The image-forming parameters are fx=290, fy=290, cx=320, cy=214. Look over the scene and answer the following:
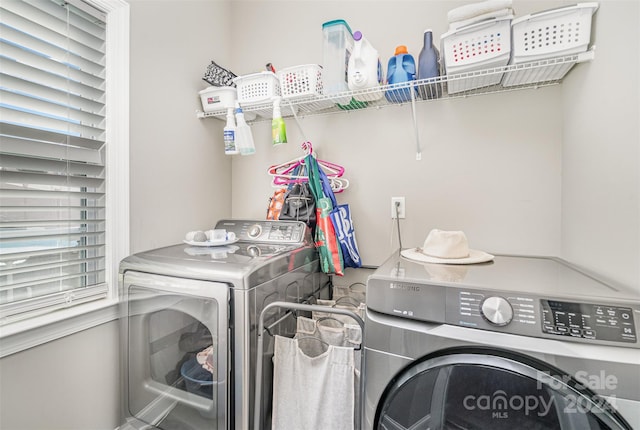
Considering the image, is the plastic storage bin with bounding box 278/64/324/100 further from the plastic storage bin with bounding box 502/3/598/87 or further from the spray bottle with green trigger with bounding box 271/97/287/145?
the plastic storage bin with bounding box 502/3/598/87

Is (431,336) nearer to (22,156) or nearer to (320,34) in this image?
(22,156)

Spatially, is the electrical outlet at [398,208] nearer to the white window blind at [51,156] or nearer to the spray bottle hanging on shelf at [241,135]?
the spray bottle hanging on shelf at [241,135]

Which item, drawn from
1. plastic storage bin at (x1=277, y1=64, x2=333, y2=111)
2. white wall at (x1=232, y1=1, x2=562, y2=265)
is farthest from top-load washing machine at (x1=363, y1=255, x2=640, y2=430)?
plastic storage bin at (x1=277, y1=64, x2=333, y2=111)

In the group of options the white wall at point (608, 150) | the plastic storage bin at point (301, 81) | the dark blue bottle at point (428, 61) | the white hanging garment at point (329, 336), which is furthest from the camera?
the plastic storage bin at point (301, 81)

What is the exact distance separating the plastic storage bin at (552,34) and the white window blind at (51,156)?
5.85 ft

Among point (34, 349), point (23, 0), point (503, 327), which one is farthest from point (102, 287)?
point (503, 327)

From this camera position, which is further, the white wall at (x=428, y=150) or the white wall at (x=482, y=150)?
the white wall at (x=428, y=150)

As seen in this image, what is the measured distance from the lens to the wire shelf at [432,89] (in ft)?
3.97

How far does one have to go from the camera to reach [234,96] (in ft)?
5.57

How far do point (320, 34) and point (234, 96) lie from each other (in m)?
0.69

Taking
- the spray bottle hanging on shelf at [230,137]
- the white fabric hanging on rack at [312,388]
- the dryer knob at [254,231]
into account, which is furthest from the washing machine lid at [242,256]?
the spray bottle hanging on shelf at [230,137]

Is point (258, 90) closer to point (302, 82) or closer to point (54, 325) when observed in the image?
point (302, 82)

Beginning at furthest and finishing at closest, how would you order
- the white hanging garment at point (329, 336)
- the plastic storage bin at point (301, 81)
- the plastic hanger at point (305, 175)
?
the plastic hanger at point (305, 175)
the plastic storage bin at point (301, 81)
the white hanging garment at point (329, 336)

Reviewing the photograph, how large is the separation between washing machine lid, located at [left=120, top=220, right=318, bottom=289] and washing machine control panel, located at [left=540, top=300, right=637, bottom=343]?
2.98ft
